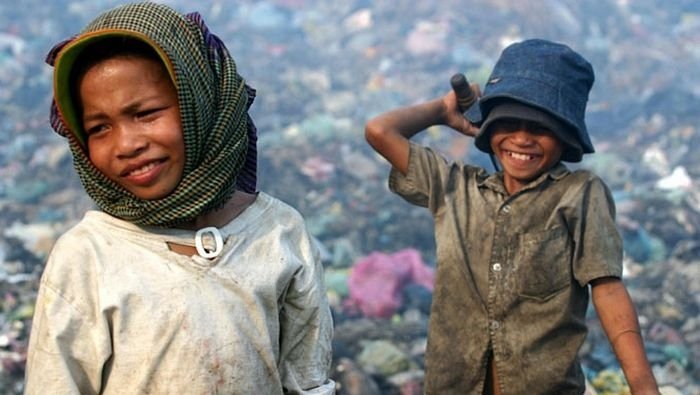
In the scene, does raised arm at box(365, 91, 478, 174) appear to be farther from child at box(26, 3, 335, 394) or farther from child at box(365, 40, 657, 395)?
child at box(26, 3, 335, 394)

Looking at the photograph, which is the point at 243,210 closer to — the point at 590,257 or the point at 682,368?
the point at 590,257

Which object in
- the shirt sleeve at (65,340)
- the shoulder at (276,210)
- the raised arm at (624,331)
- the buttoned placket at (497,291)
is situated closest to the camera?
the shirt sleeve at (65,340)

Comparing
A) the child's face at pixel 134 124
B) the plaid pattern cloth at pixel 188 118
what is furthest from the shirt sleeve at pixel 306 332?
the child's face at pixel 134 124

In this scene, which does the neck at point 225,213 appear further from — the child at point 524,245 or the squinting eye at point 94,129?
the child at point 524,245

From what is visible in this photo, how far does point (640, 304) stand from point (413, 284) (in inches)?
55.8

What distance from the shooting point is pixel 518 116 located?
239 cm

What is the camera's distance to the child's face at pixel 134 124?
5.20 feet

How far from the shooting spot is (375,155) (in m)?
8.05

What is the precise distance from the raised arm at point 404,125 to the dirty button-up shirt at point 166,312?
83cm

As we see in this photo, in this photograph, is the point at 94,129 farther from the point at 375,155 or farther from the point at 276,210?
the point at 375,155

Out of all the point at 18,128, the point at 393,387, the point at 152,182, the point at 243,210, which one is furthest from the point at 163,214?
the point at 18,128

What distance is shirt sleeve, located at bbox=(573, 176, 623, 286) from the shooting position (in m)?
2.32

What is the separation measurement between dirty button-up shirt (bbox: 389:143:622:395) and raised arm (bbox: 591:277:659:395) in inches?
2.0

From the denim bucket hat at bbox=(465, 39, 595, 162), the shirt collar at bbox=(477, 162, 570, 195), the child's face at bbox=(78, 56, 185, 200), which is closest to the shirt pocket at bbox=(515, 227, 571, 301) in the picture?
the shirt collar at bbox=(477, 162, 570, 195)
